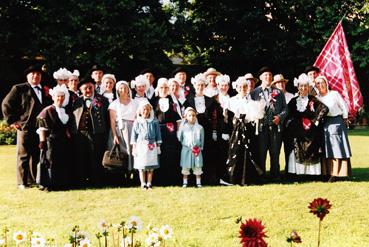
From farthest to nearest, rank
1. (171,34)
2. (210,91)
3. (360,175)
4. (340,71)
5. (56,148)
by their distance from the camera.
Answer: (171,34), (340,71), (360,175), (210,91), (56,148)

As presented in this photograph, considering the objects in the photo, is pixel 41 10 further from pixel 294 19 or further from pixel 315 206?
pixel 315 206

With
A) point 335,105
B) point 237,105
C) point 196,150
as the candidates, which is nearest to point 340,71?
point 335,105

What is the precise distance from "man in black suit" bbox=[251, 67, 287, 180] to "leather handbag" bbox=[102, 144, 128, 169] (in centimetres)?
242

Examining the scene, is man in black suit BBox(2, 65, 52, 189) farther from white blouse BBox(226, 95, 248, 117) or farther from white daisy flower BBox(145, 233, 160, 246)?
white daisy flower BBox(145, 233, 160, 246)

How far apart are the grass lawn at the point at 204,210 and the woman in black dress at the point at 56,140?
312 mm

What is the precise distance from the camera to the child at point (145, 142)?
7.89 metres

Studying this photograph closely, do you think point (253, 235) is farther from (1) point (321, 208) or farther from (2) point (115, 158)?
(2) point (115, 158)

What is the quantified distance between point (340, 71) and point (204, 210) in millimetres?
4979

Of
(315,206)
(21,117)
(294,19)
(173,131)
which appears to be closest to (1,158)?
(21,117)

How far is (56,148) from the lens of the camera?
25.8ft

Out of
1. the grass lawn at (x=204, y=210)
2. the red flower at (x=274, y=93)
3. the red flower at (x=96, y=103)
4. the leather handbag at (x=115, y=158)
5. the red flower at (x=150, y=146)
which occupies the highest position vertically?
the red flower at (x=274, y=93)

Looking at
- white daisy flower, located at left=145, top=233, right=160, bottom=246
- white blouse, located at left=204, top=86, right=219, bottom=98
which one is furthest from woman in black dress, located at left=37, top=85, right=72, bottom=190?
white daisy flower, located at left=145, top=233, right=160, bottom=246

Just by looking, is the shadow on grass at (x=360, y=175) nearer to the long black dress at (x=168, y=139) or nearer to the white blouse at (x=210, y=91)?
the white blouse at (x=210, y=91)

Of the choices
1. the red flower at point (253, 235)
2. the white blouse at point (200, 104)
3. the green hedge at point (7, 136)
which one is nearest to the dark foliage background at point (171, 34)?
the green hedge at point (7, 136)
